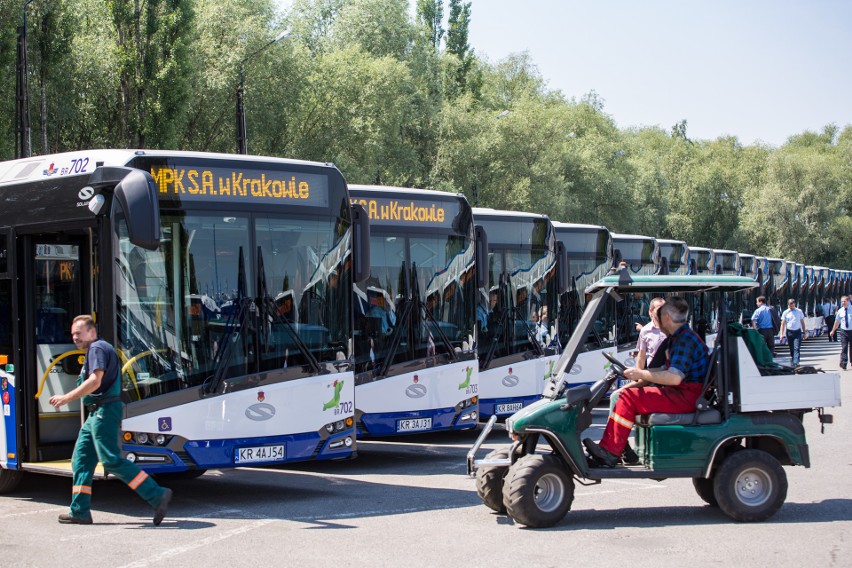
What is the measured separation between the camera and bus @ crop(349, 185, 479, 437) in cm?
1318

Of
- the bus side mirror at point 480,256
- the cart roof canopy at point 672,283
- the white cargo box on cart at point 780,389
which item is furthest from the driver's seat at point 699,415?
the bus side mirror at point 480,256

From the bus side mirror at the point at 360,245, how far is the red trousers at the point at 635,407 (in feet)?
10.5

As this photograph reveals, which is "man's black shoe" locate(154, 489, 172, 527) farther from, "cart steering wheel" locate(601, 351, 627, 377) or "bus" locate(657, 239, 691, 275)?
"bus" locate(657, 239, 691, 275)

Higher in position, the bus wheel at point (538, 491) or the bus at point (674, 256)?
the bus at point (674, 256)

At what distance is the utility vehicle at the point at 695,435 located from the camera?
849 centimetres

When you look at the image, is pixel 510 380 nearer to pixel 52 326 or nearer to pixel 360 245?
pixel 360 245

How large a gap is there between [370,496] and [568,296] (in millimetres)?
8883

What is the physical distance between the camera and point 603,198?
184 ft

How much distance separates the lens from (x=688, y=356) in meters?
8.84

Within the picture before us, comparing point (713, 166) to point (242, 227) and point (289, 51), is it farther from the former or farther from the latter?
point (242, 227)

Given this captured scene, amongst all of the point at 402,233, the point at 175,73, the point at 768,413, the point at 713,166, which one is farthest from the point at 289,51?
the point at 713,166

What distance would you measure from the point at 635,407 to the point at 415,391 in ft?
16.2

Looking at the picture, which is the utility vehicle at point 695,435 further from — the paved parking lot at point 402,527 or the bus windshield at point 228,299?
the bus windshield at point 228,299

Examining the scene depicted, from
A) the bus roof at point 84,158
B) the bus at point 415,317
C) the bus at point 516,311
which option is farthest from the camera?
the bus at point 516,311
